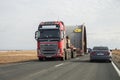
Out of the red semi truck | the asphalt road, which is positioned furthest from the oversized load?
the asphalt road

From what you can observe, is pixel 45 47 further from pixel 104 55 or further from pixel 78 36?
pixel 78 36

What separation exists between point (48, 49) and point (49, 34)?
62.4 inches

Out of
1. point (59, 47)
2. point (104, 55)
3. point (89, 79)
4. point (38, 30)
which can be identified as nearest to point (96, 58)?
point (104, 55)

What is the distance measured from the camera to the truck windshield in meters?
32.3

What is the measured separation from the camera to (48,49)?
32.9 meters

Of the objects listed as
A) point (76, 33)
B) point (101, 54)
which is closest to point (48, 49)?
point (101, 54)

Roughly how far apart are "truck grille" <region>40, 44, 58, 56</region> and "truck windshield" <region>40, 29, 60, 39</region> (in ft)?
2.89

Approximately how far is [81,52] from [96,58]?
51.4ft

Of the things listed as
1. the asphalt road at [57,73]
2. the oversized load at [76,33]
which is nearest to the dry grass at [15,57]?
the oversized load at [76,33]

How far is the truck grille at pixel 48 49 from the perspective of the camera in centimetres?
3273

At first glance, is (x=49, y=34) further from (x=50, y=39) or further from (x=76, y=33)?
(x=76, y=33)

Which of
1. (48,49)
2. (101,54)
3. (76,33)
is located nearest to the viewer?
(101,54)

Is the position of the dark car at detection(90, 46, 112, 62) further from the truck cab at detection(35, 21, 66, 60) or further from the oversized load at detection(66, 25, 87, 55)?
the oversized load at detection(66, 25, 87, 55)

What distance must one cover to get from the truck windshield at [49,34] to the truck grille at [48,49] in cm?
88
